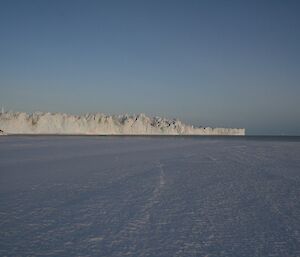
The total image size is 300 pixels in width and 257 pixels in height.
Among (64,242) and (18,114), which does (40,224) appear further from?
(18,114)

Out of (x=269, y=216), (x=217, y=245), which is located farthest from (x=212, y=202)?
(x=217, y=245)

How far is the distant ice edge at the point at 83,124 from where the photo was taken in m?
146

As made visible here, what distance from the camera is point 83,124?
16225cm

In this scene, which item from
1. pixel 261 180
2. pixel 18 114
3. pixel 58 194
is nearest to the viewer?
pixel 58 194

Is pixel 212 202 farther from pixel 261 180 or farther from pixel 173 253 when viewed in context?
pixel 261 180

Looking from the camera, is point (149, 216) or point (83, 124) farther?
point (83, 124)

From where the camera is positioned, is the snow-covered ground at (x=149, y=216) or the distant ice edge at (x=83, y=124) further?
the distant ice edge at (x=83, y=124)

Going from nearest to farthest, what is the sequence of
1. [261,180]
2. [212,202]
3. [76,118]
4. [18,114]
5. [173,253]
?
[173,253]
[212,202]
[261,180]
[18,114]
[76,118]

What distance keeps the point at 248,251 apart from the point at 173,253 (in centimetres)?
103

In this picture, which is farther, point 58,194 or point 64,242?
point 58,194

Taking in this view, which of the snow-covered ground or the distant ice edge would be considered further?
the distant ice edge

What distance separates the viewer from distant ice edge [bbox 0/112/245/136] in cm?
14562

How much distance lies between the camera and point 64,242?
4.77m

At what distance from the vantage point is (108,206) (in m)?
6.99
